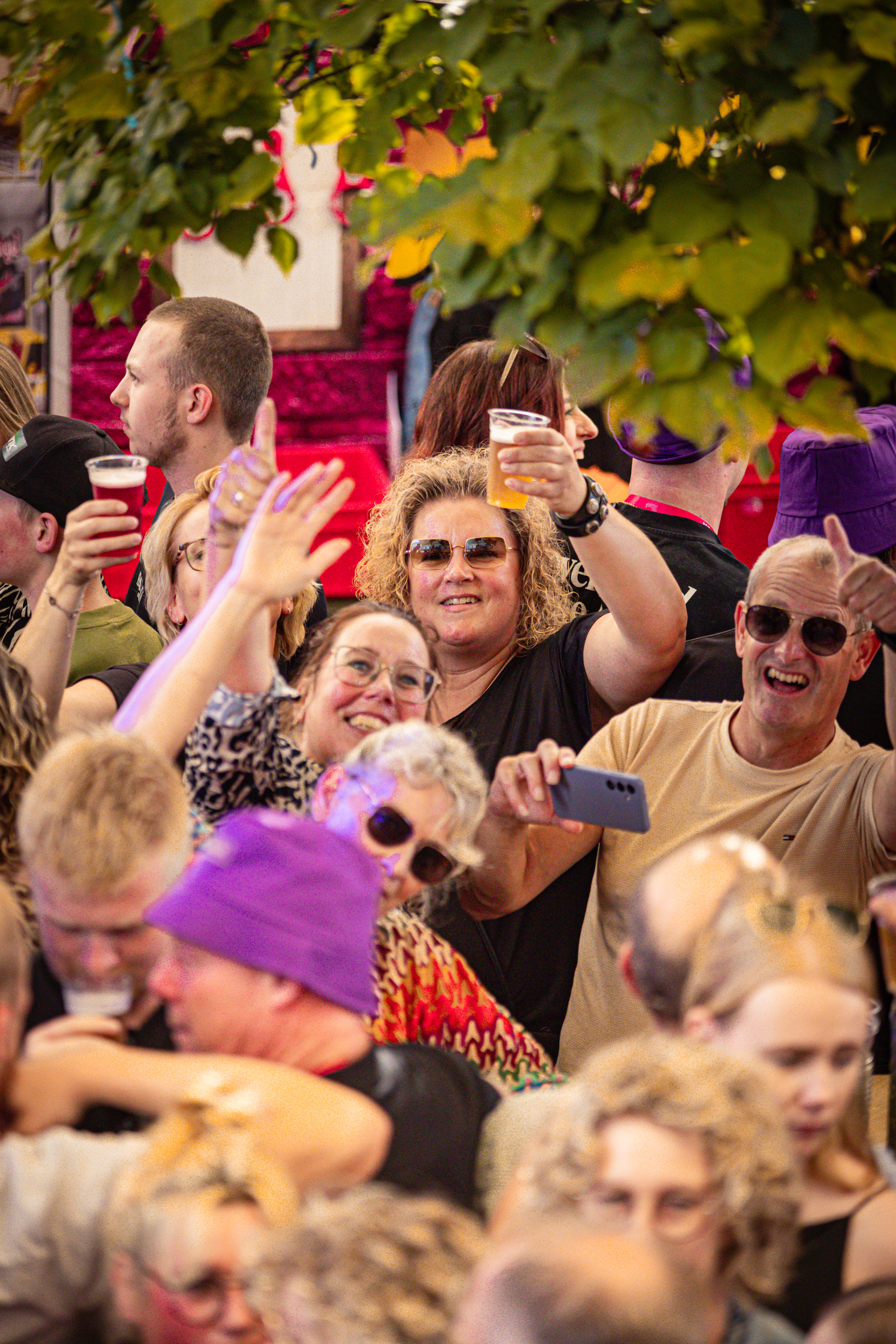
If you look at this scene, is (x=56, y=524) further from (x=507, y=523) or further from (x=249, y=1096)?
(x=249, y=1096)

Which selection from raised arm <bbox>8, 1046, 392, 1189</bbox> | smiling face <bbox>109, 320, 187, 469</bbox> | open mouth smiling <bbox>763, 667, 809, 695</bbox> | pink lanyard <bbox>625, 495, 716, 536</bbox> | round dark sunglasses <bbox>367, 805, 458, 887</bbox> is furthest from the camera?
smiling face <bbox>109, 320, 187, 469</bbox>

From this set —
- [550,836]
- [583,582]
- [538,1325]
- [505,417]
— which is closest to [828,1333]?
[538,1325]

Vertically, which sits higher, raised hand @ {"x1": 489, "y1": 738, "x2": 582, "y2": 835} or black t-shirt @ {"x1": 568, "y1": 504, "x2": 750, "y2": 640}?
black t-shirt @ {"x1": 568, "y1": 504, "x2": 750, "y2": 640}

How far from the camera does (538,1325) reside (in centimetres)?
99

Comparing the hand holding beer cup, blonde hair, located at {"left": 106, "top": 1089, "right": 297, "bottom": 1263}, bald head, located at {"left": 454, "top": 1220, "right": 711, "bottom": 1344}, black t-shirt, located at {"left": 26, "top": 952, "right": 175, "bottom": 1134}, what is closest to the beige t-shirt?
the hand holding beer cup

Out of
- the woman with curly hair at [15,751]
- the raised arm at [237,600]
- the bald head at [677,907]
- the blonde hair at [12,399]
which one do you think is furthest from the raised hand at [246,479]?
the blonde hair at [12,399]

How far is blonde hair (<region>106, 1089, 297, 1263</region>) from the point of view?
1220 millimetres

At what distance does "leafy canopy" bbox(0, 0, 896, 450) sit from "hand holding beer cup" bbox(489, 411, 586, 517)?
1.66ft

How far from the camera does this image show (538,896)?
2617 millimetres

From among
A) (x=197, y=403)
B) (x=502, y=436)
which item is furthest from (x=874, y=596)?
(x=197, y=403)

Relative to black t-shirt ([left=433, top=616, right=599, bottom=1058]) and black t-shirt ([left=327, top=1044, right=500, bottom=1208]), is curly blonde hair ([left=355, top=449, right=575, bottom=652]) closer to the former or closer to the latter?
black t-shirt ([left=433, top=616, right=599, bottom=1058])

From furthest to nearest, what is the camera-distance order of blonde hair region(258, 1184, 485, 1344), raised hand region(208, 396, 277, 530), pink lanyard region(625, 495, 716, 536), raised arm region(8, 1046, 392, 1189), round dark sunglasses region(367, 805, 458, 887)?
pink lanyard region(625, 495, 716, 536)
raised hand region(208, 396, 277, 530)
round dark sunglasses region(367, 805, 458, 887)
raised arm region(8, 1046, 392, 1189)
blonde hair region(258, 1184, 485, 1344)

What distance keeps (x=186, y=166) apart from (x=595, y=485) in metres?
0.90

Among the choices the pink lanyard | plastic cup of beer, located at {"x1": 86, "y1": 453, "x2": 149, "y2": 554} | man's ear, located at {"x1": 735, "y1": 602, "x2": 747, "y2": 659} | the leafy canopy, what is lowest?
man's ear, located at {"x1": 735, "y1": 602, "x2": 747, "y2": 659}
